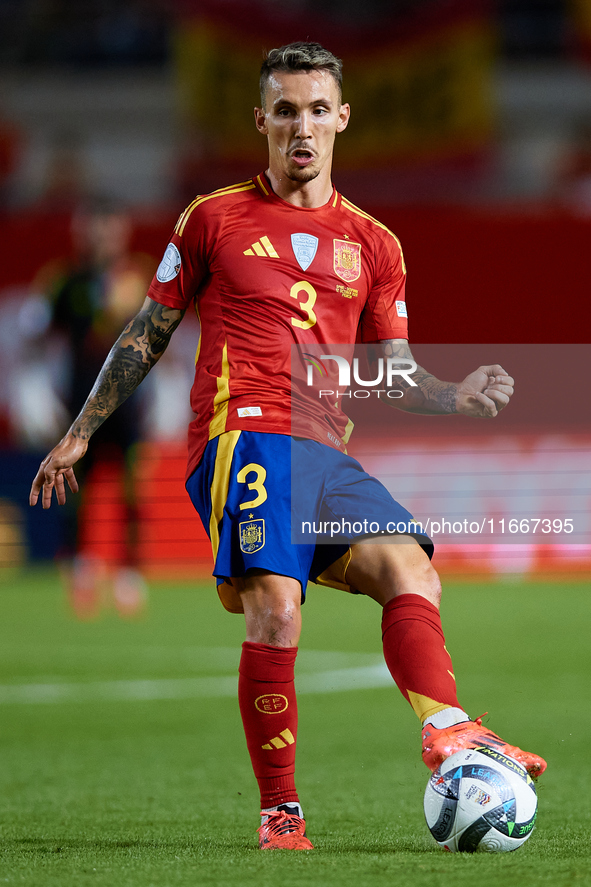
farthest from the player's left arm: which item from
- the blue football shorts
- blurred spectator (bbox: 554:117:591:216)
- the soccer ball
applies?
blurred spectator (bbox: 554:117:591:216)

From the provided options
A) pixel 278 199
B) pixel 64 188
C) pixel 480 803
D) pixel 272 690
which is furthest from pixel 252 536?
pixel 64 188

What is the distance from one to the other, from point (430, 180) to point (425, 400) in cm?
1205

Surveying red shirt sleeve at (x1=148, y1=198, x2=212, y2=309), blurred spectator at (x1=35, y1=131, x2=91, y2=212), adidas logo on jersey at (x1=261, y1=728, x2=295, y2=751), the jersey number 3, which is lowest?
adidas logo on jersey at (x1=261, y1=728, x2=295, y2=751)

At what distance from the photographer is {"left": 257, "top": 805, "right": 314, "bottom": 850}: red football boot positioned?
123 inches

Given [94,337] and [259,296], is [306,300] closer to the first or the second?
[259,296]

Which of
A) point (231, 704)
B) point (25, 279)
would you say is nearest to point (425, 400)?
point (231, 704)

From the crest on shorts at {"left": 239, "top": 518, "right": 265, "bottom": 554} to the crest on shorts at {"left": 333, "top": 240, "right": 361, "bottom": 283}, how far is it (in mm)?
724

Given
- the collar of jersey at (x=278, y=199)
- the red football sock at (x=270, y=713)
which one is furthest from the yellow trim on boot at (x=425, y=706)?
the collar of jersey at (x=278, y=199)

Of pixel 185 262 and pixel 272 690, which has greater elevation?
pixel 185 262

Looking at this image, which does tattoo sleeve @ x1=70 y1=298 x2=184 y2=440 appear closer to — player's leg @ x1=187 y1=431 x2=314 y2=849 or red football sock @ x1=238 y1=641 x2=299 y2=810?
player's leg @ x1=187 y1=431 x2=314 y2=849

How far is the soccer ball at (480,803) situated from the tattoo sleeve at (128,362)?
4.23 feet

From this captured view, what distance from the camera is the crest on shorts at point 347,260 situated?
3.44 metres

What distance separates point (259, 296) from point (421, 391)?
0.52 metres

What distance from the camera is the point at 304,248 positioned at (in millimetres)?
3424
